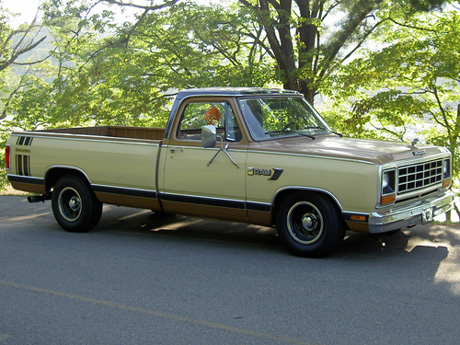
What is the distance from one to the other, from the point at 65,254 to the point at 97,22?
1240 centimetres

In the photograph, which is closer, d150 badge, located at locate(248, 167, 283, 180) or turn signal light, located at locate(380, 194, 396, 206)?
turn signal light, located at locate(380, 194, 396, 206)

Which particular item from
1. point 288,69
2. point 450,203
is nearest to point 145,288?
point 450,203

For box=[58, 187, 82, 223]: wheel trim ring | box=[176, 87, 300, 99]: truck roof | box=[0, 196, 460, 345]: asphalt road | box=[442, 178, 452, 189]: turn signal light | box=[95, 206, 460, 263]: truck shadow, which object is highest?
box=[176, 87, 300, 99]: truck roof

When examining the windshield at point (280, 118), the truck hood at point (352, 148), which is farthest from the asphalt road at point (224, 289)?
the windshield at point (280, 118)

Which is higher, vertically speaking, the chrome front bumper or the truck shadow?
the chrome front bumper

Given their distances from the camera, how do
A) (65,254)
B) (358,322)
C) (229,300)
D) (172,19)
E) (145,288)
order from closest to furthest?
(358,322) → (229,300) → (145,288) → (65,254) → (172,19)

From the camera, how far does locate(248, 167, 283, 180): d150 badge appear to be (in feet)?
22.7

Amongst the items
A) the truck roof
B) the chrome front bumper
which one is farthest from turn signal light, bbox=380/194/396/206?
the truck roof

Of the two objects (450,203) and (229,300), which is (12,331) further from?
(450,203)

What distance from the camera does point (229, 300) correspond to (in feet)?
18.1

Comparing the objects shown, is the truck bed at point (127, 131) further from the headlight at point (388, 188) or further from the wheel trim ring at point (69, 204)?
the headlight at point (388, 188)

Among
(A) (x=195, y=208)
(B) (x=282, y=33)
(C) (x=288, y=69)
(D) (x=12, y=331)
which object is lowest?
(D) (x=12, y=331)

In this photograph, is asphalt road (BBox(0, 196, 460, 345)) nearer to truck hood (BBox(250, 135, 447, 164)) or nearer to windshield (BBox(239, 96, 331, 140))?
truck hood (BBox(250, 135, 447, 164))

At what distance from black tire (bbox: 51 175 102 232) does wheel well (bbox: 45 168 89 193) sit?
6cm
